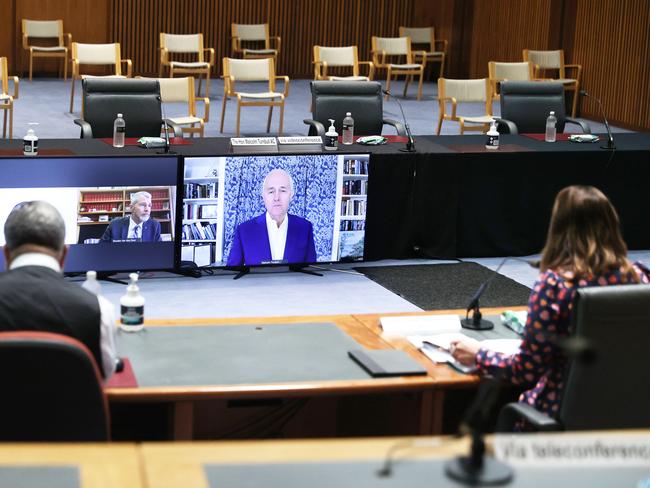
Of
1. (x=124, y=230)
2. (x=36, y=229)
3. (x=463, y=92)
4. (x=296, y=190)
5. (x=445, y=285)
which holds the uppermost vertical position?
(x=36, y=229)

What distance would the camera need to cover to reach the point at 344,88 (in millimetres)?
8695

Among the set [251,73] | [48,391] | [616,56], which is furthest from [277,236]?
[616,56]

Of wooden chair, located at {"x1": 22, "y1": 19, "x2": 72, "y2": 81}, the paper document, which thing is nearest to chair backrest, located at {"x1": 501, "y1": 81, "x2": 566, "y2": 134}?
the paper document

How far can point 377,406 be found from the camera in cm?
394

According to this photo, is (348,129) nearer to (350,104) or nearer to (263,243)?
(350,104)

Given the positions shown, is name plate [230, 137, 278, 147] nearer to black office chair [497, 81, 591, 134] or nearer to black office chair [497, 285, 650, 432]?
black office chair [497, 81, 591, 134]

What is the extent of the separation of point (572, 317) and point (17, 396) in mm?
1502

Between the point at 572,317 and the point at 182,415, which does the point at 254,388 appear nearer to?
the point at 182,415

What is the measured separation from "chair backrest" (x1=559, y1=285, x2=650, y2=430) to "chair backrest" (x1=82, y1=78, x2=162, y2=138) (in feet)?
18.2

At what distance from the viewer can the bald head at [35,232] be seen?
124 inches

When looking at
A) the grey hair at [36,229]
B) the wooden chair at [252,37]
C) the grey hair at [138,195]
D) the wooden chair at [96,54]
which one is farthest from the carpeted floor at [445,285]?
the wooden chair at [252,37]

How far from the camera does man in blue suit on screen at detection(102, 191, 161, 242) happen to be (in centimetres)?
637

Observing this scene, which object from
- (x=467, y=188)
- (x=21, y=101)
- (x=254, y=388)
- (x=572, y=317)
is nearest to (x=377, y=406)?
(x=254, y=388)

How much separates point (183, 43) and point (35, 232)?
11.5 meters
